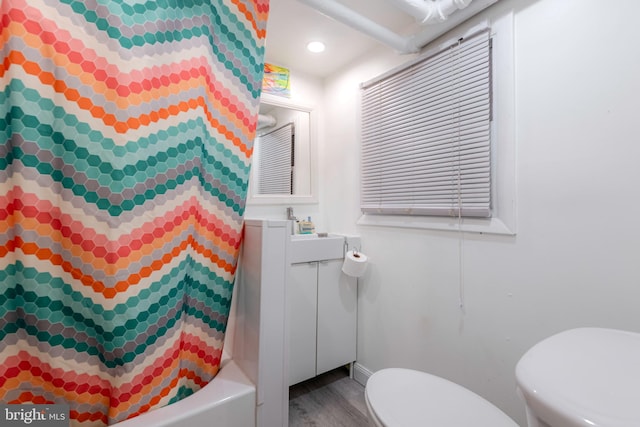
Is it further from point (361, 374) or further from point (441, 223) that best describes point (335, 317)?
point (441, 223)

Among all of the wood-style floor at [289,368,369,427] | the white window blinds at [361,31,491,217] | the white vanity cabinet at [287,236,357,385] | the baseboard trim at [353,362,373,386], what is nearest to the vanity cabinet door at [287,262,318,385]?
the white vanity cabinet at [287,236,357,385]

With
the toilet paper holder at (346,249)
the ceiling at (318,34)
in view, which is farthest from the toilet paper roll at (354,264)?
the ceiling at (318,34)

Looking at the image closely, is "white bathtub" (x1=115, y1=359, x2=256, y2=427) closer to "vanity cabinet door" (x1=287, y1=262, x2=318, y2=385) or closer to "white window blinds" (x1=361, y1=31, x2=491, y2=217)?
"vanity cabinet door" (x1=287, y1=262, x2=318, y2=385)

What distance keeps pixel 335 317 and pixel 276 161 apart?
1.28 metres

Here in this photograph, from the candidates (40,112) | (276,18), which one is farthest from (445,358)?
(276,18)

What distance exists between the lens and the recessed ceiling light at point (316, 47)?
2.07 m

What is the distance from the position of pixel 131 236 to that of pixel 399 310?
155 centimetres

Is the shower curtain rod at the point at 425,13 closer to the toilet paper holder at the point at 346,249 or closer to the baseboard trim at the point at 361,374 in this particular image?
the toilet paper holder at the point at 346,249

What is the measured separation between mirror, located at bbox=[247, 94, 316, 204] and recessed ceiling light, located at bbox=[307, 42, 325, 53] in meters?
0.43

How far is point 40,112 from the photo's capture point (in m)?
0.87

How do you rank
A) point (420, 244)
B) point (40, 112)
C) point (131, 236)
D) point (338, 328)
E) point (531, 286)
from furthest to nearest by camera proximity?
point (338, 328), point (420, 244), point (531, 286), point (131, 236), point (40, 112)

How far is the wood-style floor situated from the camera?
1684mm

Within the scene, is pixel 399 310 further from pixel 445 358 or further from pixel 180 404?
pixel 180 404

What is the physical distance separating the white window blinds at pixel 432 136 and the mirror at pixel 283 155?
1.80 feet
